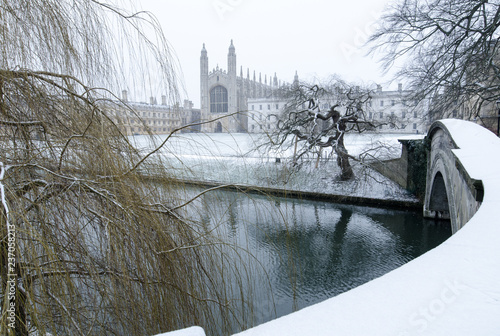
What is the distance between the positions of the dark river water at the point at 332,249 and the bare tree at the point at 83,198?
3.38 feet

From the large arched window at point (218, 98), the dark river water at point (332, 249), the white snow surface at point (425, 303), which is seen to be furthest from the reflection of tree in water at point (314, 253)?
the large arched window at point (218, 98)

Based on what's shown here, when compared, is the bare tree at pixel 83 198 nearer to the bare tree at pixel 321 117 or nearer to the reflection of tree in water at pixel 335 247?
the reflection of tree in water at pixel 335 247

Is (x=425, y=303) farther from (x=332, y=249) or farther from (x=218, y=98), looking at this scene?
(x=218, y=98)

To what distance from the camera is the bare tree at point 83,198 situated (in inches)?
48.5

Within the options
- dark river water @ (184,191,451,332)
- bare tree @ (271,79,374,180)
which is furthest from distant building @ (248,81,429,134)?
dark river water @ (184,191,451,332)

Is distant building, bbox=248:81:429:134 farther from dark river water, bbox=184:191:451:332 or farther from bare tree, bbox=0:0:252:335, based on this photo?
dark river water, bbox=184:191:451:332

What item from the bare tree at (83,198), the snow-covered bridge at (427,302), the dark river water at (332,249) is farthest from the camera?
the dark river water at (332,249)

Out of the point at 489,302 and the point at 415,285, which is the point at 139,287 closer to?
the point at 415,285

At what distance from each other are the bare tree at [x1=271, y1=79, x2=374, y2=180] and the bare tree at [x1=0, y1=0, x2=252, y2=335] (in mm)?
9658

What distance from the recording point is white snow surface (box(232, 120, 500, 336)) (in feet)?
2.81

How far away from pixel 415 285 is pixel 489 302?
0.20 m

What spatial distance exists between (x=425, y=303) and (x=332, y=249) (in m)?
6.68

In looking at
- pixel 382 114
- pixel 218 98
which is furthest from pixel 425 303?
pixel 218 98

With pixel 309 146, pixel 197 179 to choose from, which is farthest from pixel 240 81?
pixel 197 179
